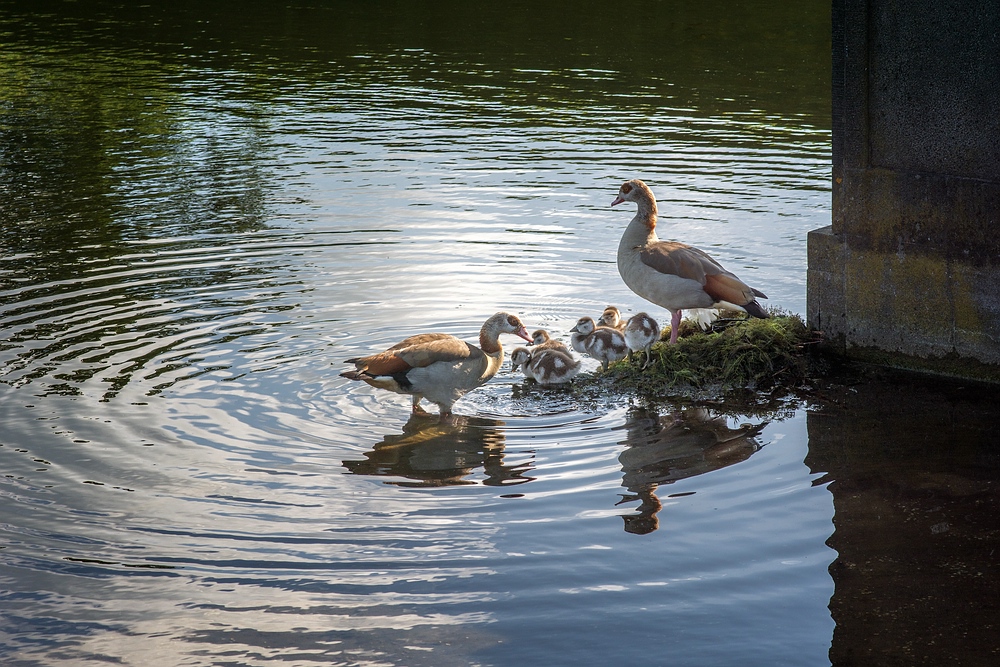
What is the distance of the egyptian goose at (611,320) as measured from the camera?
10.5m

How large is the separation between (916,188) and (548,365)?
3.36 m

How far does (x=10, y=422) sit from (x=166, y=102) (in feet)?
54.0

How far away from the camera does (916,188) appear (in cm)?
906

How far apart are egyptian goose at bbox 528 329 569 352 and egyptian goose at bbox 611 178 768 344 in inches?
37.3

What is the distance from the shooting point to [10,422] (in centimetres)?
875

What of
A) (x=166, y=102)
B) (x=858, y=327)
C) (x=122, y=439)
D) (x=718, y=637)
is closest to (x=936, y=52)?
(x=858, y=327)

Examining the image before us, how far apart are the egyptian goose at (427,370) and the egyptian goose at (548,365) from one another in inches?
21.4

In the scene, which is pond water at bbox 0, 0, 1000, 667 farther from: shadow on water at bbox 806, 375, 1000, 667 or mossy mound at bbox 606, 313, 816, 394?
mossy mound at bbox 606, 313, 816, 394

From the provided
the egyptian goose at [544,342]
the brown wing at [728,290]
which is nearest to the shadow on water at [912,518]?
the brown wing at [728,290]

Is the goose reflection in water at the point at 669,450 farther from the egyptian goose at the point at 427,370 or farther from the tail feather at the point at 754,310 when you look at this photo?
the egyptian goose at the point at 427,370

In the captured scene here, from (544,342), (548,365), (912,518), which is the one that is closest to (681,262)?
(544,342)

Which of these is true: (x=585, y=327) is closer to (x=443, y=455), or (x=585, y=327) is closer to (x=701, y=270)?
(x=701, y=270)

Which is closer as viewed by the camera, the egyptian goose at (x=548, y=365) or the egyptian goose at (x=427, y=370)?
the egyptian goose at (x=427, y=370)

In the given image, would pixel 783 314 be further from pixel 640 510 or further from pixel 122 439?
pixel 122 439
